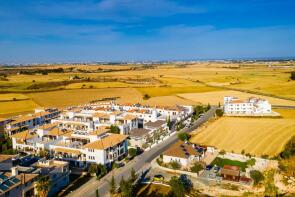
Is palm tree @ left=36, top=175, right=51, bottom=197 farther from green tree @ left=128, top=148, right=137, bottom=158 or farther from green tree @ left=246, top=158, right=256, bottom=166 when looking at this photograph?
green tree @ left=246, top=158, right=256, bottom=166

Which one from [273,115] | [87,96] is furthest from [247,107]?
[87,96]

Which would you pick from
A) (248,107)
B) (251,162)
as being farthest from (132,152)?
(248,107)

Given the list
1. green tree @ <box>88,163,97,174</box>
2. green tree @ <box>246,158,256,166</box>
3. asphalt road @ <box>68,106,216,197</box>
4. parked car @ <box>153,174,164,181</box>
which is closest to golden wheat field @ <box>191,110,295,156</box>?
green tree @ <box>246,158,256,166</box>

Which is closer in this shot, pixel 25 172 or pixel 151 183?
pixel 25 172

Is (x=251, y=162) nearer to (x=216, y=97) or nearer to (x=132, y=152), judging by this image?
(x=132, y=152)

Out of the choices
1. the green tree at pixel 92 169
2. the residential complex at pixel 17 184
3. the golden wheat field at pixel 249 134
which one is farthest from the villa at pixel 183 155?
the residential complex at pixel 17 184

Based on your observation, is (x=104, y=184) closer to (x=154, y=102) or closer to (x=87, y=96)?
(x=154, y=102)
